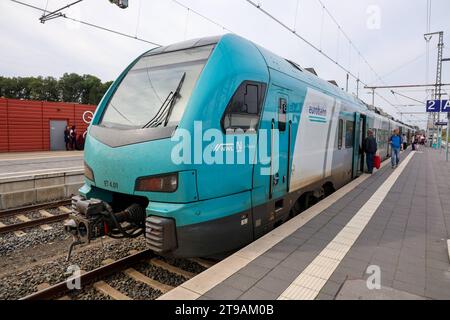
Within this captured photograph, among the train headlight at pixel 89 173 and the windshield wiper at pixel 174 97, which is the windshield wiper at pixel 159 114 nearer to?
the windshield wiper at pixel 174 97

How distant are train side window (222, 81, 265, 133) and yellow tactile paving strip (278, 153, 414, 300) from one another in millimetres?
1770

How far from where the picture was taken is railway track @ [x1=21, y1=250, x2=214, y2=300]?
3.22 meters

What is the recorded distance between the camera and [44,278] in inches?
146

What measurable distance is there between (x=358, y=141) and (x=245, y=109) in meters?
7.44

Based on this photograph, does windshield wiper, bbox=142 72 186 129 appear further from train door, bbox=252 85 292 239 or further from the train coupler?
train door, bbox=252 85 292 239

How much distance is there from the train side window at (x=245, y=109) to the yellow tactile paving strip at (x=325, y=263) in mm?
1770

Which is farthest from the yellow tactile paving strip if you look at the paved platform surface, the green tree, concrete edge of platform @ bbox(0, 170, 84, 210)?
the green tree

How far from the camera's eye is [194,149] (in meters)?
3.14

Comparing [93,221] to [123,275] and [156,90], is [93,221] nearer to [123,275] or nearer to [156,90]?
[123,275]

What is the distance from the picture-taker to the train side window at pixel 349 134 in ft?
26.4

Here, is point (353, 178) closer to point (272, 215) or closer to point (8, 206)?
point (272, 215)

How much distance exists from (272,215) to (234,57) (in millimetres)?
2278

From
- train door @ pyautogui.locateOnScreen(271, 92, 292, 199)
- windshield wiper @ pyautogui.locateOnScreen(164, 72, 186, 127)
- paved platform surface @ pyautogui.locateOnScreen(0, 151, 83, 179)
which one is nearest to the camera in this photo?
windshield wiper @ pyautogui.locateOnScreen(164, 72, 186, 127)

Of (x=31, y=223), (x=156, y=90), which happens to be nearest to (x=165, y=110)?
(x=156, y=90)
